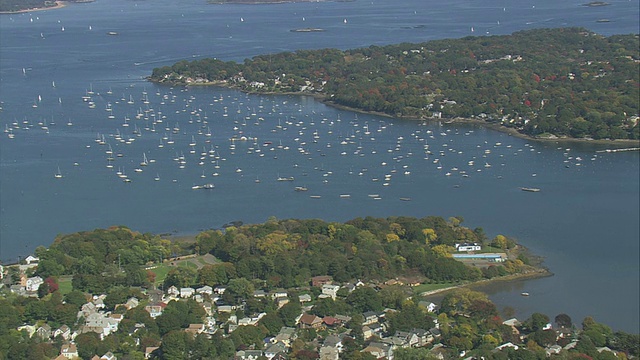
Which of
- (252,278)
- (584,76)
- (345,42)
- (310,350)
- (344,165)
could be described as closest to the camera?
(310,350)

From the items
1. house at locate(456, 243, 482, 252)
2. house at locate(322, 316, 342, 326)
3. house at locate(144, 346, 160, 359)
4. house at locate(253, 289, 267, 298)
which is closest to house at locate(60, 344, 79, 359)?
house at locate(144, 346, 160, 359)

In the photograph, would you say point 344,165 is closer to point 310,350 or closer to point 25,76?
point 310,350

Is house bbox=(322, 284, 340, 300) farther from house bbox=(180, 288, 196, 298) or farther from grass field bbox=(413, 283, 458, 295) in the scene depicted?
house bbox=(180, 288, 196, 298)

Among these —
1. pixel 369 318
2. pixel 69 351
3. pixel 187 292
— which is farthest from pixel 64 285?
pixel 369 318

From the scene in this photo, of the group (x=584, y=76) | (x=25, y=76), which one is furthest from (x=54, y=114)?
(x=584, y=76)

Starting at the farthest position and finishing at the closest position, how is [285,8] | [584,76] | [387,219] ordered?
1. [285,8]
2. [584,76]
3. [387,219]

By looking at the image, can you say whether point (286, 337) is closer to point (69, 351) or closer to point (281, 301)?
point (281, 301)

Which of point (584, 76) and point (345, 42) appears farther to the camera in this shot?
point (345, 42)
